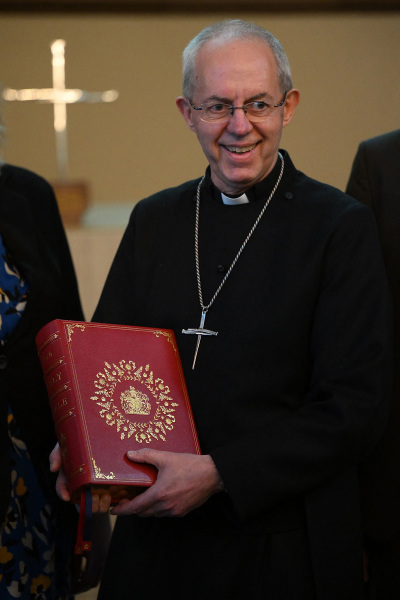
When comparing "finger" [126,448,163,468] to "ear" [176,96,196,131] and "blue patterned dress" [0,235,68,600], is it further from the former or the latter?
"ear" [176,96,196,131]

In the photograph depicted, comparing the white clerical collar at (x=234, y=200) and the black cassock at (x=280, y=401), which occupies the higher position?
the white clerical collar at (x=234, y=200)

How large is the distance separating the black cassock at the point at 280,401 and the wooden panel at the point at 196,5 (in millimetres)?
4273

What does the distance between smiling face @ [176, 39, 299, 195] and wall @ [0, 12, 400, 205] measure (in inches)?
156

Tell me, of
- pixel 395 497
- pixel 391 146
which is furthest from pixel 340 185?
pixel 395 497

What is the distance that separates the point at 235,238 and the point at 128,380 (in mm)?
523

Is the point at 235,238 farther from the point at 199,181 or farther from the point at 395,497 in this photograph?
the point at 395,497

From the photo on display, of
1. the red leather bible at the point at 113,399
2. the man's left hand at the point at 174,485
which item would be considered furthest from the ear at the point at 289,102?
the man's left hand at the point at 174,485

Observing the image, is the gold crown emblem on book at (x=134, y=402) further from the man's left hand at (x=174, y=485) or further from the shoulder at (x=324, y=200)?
the shoulder at (x=324, y=200)

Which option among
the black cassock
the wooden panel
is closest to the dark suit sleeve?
the black cassock

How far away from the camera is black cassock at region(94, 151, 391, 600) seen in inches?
77.0

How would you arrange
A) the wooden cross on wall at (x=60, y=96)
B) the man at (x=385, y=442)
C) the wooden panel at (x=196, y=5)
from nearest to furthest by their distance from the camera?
the man at (x=385, y=442)
the wooden cross on wall at (x=60, y=96)
the wooden panel at (x=196, y=5)

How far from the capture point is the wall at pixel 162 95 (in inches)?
241

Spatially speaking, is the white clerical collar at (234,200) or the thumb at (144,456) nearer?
the thumb at (144,456)

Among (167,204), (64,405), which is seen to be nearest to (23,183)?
(167,204)
